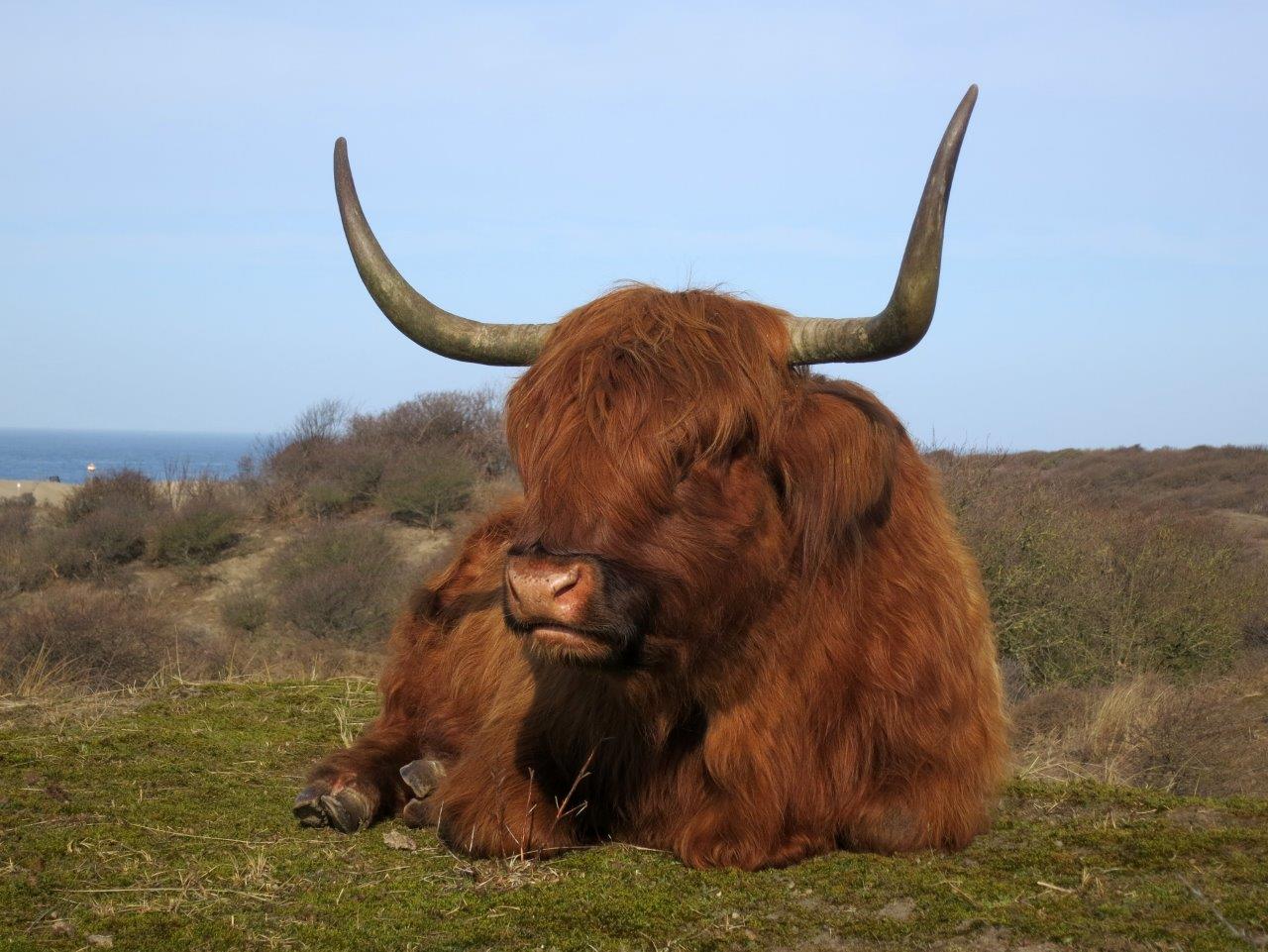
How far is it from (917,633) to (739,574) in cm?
70

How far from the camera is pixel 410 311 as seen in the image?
3988 millimetres

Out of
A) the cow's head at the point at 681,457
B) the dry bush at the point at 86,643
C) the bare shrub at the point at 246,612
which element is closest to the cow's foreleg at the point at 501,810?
the cow's head at the point at 681,457

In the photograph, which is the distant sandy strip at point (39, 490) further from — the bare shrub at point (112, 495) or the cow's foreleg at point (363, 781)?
the cow's foreleg at point (363, 781)

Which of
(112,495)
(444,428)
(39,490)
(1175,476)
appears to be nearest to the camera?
(112,495)

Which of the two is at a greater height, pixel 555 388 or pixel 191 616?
pixel 555 388

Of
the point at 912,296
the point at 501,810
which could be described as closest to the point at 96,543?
the point at 501,810

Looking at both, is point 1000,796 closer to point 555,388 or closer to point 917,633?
point 917,633

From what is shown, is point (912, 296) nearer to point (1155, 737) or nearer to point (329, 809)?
point (329, 809)

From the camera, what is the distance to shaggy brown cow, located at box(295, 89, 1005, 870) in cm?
314

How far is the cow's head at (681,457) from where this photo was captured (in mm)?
2986

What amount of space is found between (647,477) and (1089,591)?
10.9 m

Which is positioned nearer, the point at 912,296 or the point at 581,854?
the point at 912,296

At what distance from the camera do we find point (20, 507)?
22344 millimetres

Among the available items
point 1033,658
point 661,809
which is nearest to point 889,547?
point 661,809
